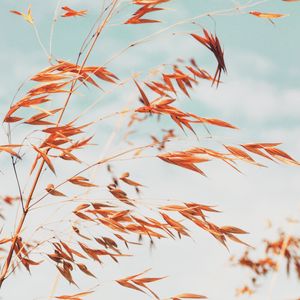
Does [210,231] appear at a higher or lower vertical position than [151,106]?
lower

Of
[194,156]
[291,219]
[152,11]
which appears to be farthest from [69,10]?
[291,219]

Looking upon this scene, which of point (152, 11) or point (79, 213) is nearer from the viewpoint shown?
point (79, 213)

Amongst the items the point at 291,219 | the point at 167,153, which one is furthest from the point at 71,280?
the point at 291,219

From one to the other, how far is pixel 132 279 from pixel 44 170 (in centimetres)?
53

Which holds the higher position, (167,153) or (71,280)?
(167,153)

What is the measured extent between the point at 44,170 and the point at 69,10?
86 centimetres

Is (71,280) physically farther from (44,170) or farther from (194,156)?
(194,156)

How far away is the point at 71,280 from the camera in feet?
7.63

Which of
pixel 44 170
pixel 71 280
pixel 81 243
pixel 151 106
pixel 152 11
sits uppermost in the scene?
pixel 152 11

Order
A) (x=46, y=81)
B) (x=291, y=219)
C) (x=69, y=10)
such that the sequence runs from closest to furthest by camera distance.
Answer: (x=46, y=81), (x=69, y=10), (x=291, y=219)

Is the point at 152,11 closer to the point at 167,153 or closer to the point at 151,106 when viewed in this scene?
the point at 151,106

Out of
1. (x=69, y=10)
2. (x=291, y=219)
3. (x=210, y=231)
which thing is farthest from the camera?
(x=291, y=219)

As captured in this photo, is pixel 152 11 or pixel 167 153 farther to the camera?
pixel 152 11

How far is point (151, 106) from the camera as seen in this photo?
7.45 ft
